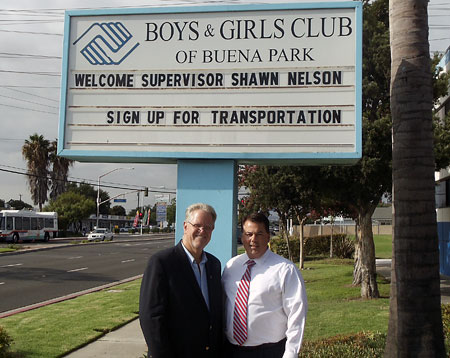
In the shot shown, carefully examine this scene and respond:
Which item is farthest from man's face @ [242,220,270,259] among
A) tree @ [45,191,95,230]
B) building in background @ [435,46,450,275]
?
tree @ [45,191,95,230]

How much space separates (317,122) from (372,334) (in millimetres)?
3528

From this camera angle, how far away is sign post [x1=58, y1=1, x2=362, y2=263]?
557 centimetres

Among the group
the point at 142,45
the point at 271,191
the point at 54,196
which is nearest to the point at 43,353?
the point at 142,45

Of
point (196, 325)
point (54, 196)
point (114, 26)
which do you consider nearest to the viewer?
point (196, 325)

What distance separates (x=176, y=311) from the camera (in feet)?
11.1

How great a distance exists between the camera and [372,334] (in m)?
7.36

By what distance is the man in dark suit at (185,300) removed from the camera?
331cm

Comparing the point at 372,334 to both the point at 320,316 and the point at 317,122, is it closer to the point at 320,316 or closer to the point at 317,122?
the point at 320,316

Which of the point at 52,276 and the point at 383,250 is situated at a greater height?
the point at 383,250

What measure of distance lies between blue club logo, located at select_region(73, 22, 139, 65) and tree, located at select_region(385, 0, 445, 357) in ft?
9.78

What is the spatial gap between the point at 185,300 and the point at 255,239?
26.2 inches

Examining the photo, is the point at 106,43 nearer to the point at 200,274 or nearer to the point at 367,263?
the point at 200,274

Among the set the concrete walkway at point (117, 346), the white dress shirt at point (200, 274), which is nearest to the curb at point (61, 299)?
the concrete walkway at point (117, 346)

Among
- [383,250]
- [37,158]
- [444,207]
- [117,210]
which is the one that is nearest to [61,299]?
[444,207]
